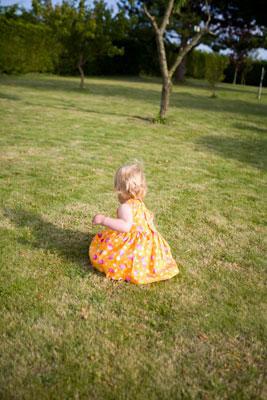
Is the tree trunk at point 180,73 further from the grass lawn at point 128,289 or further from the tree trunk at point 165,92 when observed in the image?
the grass lawn at point 128,289

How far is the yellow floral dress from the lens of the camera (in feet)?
11.3

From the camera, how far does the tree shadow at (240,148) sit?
8.48 m

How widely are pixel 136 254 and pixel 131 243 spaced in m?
0.12

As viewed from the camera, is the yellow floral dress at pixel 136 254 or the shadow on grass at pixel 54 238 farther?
the shadow on grass at pixel 54 238

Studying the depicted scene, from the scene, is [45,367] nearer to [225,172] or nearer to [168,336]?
[168,336]

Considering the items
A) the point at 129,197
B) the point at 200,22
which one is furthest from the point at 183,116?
the point at 200,22

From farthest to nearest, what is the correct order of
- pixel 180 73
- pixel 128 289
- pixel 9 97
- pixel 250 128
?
pixel 180 73 < pixel 9 97 < pixel 250 128 < pixel 128 289

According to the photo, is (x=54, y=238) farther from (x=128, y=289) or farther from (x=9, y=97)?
(x=9, y=97)

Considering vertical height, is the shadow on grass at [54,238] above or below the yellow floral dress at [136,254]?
below

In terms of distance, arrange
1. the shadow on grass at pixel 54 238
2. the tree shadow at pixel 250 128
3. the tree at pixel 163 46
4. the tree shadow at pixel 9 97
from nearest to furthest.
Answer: the shadow on grass at pixel 54 238 → the tree at pixel 163 46 → the tree shadow at pixel 250 128 → the tree shadow at pixel 9 97

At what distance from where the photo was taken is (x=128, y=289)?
3385mm

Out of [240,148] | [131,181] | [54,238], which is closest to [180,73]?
[240,148]

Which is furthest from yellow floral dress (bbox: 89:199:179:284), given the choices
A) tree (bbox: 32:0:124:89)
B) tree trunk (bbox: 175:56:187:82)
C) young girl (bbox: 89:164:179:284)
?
tree trunk (bbox: 175:56:187:82)

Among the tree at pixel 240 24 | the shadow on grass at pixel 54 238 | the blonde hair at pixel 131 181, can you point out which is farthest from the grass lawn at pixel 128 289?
the tree at pixel 240 24
